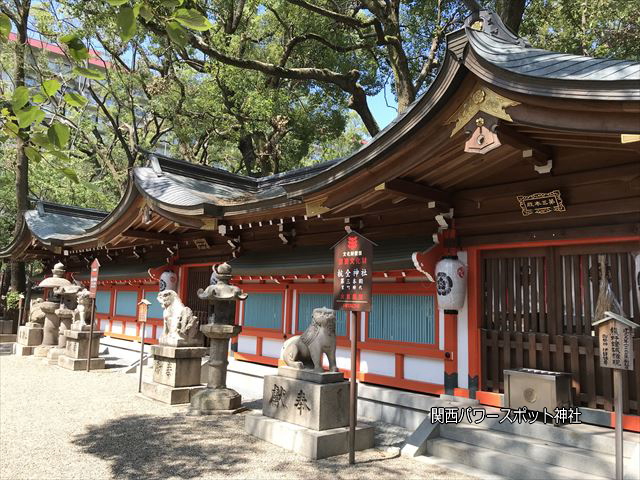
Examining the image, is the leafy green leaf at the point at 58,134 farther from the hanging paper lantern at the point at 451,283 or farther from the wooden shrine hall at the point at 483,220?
the hanging paper lantern at the point at 451,283

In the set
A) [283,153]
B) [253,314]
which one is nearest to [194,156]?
[283,153]

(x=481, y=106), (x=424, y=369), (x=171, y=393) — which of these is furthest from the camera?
(x=171, y=393)

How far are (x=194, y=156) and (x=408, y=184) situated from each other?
1826 cm

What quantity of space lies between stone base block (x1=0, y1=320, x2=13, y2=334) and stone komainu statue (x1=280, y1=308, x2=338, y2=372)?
56.7 feet

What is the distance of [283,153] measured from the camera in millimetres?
20984

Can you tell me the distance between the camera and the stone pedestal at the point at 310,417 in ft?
19.4

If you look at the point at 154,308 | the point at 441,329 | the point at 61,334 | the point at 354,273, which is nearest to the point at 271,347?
the point at 441,329

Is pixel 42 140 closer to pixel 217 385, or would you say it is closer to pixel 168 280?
pixel 217 385

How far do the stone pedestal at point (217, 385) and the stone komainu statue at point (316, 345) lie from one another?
1756 mm

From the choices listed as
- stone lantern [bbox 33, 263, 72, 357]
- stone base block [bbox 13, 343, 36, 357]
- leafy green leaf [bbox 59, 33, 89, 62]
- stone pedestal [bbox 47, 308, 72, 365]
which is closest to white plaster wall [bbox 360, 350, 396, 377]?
leafy green leaf [bbox 59, 33, 89, 62]

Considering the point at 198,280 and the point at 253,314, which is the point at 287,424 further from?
the point at 198,280

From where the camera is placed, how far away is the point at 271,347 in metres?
10.4

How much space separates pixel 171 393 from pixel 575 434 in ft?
21.4

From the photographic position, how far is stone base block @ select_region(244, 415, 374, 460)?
5797mm
